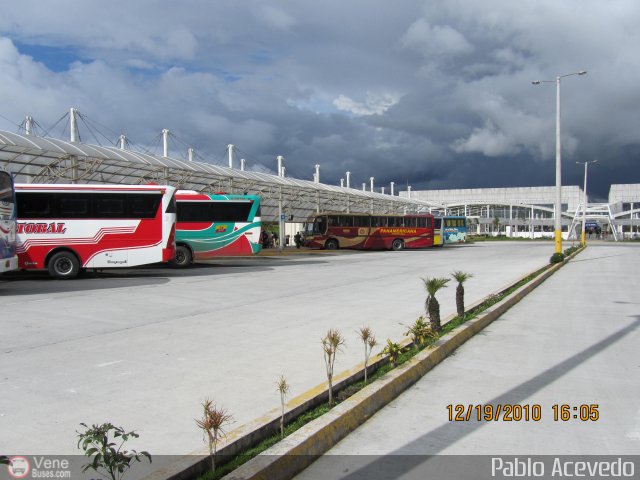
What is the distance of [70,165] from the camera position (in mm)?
24281

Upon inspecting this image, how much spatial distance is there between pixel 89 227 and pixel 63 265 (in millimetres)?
1434

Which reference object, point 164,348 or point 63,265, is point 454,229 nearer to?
point 63,265

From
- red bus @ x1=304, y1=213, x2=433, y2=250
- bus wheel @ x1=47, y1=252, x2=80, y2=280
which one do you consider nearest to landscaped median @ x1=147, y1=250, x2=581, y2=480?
bus wheel @ x1=47, y1=252, x2=80, y2=280

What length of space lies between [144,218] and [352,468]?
15.4 metres

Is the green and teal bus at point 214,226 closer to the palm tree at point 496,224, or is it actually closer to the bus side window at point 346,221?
the bus side window at point 346,221

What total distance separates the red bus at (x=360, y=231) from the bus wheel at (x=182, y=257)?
16.9m

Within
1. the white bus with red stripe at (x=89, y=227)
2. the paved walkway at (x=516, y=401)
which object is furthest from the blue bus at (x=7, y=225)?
the paved walkway at (x=516, y=401)

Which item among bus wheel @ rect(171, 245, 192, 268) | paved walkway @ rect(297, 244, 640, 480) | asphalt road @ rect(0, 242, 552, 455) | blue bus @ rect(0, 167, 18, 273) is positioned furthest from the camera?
bus wheel @ rect(171, 245, 192, 268)

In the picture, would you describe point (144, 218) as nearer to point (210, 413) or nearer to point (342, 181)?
point (210, 413)

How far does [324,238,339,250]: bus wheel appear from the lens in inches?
1560

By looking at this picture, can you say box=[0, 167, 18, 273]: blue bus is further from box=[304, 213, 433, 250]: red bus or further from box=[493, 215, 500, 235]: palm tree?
box=[493, 215, 500, 235]: palm tree

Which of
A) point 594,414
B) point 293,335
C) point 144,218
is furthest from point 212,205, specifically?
point 594,414

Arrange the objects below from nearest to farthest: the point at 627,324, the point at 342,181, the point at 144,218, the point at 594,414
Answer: the point at 594,414
the point at 627,324
the point at 144,218
the point at 342,181
